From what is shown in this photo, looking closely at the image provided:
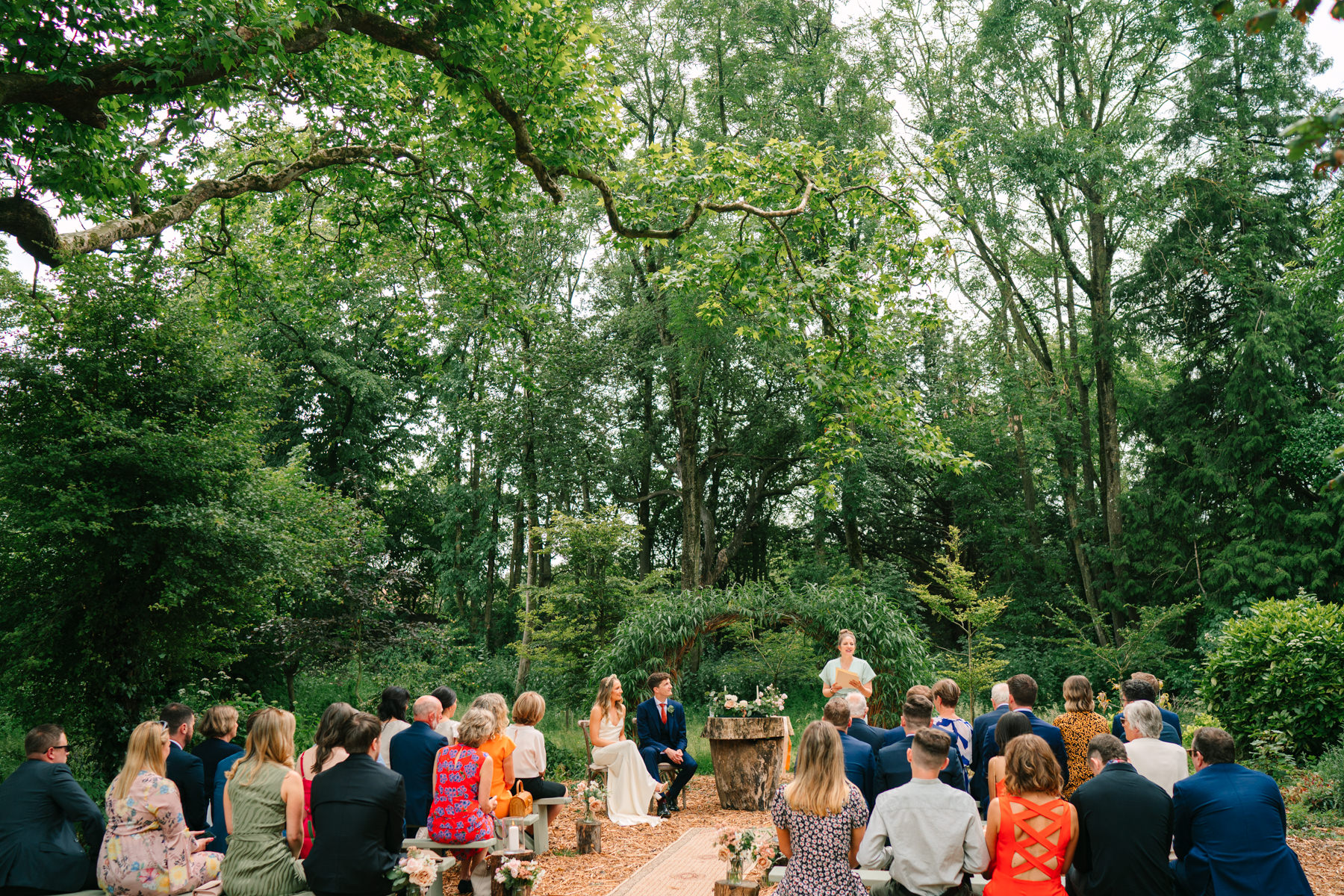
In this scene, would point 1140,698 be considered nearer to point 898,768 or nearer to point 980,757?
point 980,757

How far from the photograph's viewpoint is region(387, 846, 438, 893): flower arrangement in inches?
167

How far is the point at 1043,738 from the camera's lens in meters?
5.14

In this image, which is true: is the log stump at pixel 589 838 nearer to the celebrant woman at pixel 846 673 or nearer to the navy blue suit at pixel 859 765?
the celebrant woman at pixel 846 673

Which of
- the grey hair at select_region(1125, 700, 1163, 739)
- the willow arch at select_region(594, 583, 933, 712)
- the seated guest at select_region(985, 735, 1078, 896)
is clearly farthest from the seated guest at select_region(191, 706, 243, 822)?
the willow arch at select_region(594, 583, 933, 712)

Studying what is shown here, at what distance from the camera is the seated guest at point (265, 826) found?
4398mm

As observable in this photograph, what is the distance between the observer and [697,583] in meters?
19.6

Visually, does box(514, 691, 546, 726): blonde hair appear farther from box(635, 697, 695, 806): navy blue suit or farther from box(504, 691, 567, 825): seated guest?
box(635, 697, 695, 806): navy blue suit

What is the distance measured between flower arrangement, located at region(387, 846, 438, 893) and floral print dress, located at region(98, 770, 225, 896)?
1.33 meters

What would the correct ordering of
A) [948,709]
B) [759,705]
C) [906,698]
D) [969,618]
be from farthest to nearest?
[969,618], [759,705], [948,709], [906,698]

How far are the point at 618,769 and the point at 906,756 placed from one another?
4191 mm

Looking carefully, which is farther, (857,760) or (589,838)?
(589,838)

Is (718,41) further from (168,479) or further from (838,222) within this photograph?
(168,479)

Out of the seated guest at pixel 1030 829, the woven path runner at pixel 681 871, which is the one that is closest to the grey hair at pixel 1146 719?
the seated guest at pixel 1030 829

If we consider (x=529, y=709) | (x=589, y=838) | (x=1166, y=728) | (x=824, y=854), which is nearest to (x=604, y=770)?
(x=589, y=838)
